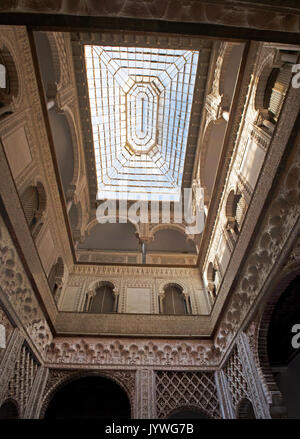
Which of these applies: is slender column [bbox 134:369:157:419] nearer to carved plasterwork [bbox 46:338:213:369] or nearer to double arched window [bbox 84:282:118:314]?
carved plasterwork [bbox 46:338:213:369]

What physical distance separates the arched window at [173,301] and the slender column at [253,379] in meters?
2.65

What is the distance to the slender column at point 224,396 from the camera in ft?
18.4

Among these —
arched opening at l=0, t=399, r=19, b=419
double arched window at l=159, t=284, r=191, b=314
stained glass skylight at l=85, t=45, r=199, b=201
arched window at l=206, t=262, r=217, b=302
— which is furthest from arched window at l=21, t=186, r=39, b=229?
stained glass skylight at l=85, t=45, r=199, b=201

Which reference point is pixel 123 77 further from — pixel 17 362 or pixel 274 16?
pixel 17 362

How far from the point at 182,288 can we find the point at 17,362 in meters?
4.75

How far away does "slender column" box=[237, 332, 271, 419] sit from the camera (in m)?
4.54

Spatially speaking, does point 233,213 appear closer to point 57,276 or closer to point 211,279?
point 211,279

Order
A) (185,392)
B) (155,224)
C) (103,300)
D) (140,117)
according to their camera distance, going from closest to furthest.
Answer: (185,392) < (103,300) < (155,224) < (140,117)

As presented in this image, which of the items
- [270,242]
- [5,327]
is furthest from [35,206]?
[270,242]

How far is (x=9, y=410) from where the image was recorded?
5.22 meters

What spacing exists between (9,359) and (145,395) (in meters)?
2.77

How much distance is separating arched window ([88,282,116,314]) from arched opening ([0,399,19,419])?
9.88 ft

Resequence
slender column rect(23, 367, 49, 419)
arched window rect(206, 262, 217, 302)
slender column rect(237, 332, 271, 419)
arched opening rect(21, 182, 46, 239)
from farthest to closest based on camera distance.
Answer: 1. arched window rect(206, 262, 217, 302)
2. arched opening rect(21, 182, 46, 239)
3. slender column rect(23, 367, 49, 419)
4. slender column rect(237, 332, 271, 419)

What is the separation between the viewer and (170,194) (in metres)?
12.2
